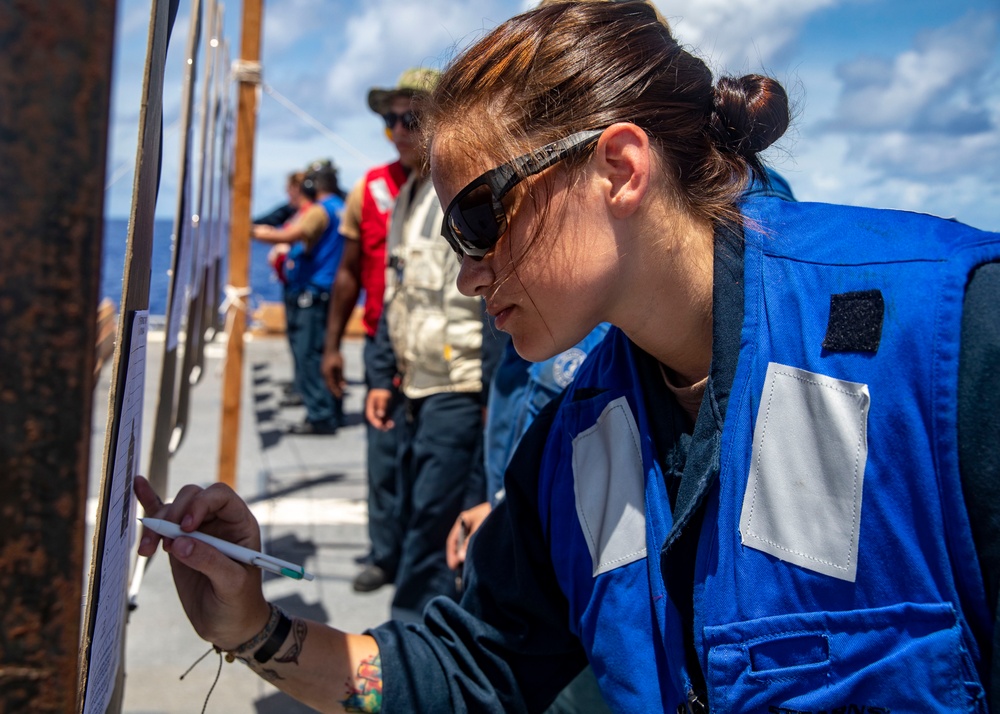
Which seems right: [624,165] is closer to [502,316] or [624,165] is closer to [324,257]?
[502,316]

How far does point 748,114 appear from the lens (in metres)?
1.26

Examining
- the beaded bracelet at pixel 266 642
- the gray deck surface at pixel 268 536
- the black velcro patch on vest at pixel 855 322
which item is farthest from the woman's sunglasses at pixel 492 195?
the gray deck surface at pixel 268 536

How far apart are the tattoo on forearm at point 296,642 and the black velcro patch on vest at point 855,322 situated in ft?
2.71

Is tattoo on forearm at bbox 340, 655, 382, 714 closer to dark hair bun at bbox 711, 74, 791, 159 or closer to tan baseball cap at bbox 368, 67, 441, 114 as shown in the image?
dark hair bun at bbox 711, 74, 791, 159

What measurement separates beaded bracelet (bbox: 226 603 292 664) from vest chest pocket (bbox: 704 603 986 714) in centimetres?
60

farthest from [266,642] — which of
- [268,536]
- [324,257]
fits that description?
[324,257]

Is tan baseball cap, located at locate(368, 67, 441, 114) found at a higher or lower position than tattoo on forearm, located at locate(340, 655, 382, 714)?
higher

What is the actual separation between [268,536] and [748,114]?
3.28m

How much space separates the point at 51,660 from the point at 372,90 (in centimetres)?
333

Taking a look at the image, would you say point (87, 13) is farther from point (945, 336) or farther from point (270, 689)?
point (270, 689)

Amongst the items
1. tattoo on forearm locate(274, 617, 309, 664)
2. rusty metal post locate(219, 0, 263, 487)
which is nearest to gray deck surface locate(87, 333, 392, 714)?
rusty metal post locate(219, 0, 263, 487)

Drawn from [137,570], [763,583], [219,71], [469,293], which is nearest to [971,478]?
[763,583]

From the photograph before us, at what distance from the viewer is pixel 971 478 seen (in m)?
0.90

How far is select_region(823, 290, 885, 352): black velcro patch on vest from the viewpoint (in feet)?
3.23
